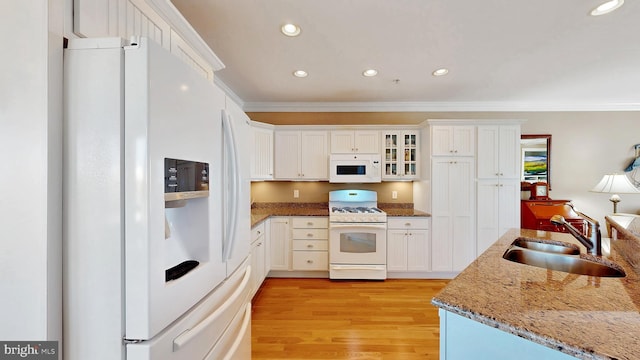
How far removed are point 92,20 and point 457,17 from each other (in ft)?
6.98

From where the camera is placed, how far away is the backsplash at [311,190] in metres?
3.90

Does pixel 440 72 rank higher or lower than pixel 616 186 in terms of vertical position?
higher

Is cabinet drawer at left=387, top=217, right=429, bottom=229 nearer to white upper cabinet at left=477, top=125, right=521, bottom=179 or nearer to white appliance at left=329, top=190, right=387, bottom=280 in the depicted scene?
white appliance at left=329, top=190, right=387, bottom=280

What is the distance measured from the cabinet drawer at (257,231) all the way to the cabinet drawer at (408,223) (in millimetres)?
1659

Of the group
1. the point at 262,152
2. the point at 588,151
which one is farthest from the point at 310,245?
the point at 588,151

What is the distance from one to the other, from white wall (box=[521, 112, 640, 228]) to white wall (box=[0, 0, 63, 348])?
5.07 meters

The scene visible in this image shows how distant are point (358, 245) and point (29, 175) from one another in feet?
9.85

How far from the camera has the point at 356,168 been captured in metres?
3.56

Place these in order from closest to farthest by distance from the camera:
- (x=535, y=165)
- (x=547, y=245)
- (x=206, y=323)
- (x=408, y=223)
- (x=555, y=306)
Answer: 1. (x=555, y=306)
2. (x=206, y=323)
3. (x=547, y=245)
4. (x=408, y=223)
5. (x=535, y=165)

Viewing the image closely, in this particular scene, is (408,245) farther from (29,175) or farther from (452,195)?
(29,175)

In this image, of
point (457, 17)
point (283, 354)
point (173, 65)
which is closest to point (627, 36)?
point (457, 17)

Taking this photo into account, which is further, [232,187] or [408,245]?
[408,245]

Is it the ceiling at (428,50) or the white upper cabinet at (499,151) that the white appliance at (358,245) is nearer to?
the white upper cabinet at (499,151)

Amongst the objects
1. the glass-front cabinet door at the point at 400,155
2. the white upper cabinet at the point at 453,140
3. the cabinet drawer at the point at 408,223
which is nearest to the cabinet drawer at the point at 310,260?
the cabinet drawer at the point at 408,223
